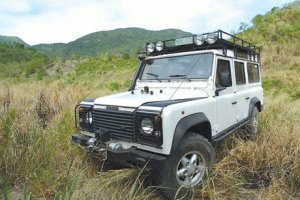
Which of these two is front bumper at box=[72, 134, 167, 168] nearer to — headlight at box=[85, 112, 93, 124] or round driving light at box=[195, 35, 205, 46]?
headlight at box=[85, 112, 93, 124]

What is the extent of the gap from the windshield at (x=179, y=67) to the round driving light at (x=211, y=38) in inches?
10.6

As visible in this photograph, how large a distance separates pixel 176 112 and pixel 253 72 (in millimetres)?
3534

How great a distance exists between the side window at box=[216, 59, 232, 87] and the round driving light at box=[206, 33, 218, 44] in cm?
33

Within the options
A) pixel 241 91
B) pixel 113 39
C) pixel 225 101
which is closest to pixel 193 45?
pixel 225 101

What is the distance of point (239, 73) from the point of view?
4.15m

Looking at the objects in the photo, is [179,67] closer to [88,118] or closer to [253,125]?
[88,118]

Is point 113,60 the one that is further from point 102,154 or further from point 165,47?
point 102,154

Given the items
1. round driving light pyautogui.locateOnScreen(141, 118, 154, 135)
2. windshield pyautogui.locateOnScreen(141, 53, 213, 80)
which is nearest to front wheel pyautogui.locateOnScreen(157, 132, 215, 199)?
round driving light pyautogui.locateOnScreen(141, 118, 154, 135)

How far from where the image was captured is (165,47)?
3.97 metres

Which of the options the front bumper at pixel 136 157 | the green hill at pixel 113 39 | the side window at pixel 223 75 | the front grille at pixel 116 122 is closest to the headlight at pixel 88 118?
the front grille at pixel 116 122

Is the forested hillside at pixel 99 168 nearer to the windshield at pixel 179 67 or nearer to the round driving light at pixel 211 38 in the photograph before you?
the windshield at pixel 179 67

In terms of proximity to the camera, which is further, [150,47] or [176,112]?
[150,47]

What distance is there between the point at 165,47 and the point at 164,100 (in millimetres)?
1681

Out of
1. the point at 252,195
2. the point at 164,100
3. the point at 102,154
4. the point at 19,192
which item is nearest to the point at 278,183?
the point at 252,195
